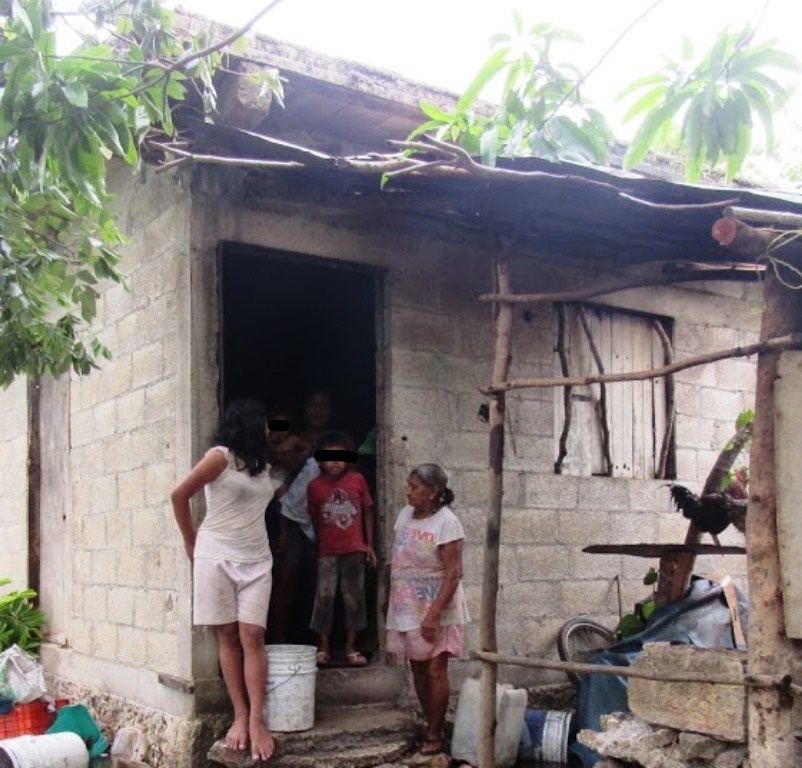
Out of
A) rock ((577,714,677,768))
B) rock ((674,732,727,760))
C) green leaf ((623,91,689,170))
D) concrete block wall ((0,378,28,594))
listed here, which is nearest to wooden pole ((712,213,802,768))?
green leaf ((623,91,689,170))

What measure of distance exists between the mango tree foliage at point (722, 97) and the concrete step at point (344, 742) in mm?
3452

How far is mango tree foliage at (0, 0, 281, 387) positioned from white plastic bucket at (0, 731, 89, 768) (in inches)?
83.2

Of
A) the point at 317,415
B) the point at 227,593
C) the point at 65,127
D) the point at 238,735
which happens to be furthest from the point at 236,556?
the point at 65,127

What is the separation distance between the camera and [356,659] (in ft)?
20.1

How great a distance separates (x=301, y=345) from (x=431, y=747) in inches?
167

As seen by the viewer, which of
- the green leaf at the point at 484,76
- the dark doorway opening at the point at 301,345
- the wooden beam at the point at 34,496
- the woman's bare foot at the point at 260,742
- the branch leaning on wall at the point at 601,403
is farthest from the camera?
the wooden beam at the point at 34,496

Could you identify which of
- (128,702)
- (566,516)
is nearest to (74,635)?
(128,702)

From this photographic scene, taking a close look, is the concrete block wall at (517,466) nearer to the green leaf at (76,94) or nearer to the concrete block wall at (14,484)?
the green leaf at (76,94)

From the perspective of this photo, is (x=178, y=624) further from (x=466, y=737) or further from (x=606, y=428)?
(x=606, y=428)

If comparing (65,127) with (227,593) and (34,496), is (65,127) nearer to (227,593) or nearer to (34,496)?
(227,593)

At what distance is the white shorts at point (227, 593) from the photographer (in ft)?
17.6

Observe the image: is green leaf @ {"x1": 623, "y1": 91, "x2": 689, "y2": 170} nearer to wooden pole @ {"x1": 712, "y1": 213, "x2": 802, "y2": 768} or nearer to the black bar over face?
wooden pole @ {"x1": 712, "y1": 213, "x2": 802, "y2": 768}

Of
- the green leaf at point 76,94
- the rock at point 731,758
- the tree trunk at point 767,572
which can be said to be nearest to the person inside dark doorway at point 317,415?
the rock at point 731,758

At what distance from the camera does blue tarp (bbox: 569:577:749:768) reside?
617 centimetres
